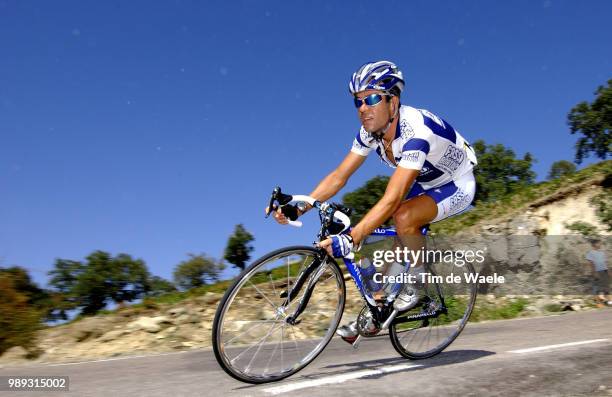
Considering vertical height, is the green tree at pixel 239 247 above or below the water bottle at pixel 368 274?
above

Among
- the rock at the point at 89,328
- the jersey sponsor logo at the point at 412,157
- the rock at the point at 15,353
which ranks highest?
the jersey sponsor logo at the point at 412,157

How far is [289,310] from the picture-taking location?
15.0 ft

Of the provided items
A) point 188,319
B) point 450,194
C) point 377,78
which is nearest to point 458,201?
point 450,194

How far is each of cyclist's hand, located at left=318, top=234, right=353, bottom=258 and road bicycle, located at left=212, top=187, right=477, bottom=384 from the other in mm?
101

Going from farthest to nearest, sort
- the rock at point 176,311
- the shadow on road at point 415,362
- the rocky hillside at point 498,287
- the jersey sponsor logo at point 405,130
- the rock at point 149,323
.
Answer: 1. the rock at point 176,311
2. the rock at point 149,323
3. the rocky hillside at point 498,287
4. the shadow on road at point 415,362
5. the jersey sponsor logo at point 405,130

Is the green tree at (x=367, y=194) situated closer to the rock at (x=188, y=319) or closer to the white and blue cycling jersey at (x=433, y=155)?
the rock at (x=188, y=319)

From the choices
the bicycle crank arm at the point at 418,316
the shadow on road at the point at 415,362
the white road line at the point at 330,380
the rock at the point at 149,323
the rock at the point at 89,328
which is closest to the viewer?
the white road line at the point at 330,380

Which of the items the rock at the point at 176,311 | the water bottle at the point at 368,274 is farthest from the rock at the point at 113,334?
the water bottle at the point at 368,274

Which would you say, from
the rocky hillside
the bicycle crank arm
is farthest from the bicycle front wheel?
the rocky hillside

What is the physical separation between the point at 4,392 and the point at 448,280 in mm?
4054

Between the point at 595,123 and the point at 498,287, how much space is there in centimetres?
4787

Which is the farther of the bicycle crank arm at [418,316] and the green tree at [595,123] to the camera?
the green tree at [595,123]

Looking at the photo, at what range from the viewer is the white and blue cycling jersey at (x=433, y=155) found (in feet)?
15.1

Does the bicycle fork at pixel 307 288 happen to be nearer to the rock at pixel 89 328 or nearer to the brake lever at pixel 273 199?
the brake lever at pixel 273 199
